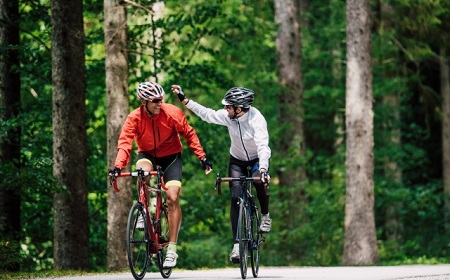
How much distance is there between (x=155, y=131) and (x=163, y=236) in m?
1.28

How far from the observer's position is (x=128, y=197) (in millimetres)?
16922

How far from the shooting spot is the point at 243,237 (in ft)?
39.0

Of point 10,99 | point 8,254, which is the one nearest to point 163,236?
point 8,254

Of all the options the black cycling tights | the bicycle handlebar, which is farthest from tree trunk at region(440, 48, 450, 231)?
the bicycle handlebar

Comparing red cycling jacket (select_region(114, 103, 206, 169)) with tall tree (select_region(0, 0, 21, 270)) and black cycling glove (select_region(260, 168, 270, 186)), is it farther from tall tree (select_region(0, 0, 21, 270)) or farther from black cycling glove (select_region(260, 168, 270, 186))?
tall tree (select_region(0, 0, 21, 270))

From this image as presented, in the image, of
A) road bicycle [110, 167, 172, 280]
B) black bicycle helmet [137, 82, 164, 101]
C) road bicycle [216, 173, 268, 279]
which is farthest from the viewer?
road bicycle [216, 173, 268, 279]

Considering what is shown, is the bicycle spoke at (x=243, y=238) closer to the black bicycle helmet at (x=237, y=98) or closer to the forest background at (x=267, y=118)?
the black bicycle helmet at (x=237, y=98)

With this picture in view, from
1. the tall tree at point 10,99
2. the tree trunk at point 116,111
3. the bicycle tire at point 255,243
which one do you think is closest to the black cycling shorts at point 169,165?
the bicycle tire at point 255,243

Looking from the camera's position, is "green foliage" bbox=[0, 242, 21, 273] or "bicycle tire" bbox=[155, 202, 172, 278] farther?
"green foliage" bbox=[0, 242, 21, 273]

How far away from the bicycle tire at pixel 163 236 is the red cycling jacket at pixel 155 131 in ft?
2.50

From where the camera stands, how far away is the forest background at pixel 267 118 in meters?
19.1

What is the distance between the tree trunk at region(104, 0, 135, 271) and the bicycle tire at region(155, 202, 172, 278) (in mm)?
4497

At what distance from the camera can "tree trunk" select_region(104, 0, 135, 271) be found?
16781 mm

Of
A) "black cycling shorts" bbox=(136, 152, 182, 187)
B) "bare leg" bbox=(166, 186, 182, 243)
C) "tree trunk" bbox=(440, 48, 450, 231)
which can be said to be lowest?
"bare leg" bbox=(166, 186, 182, 243)
